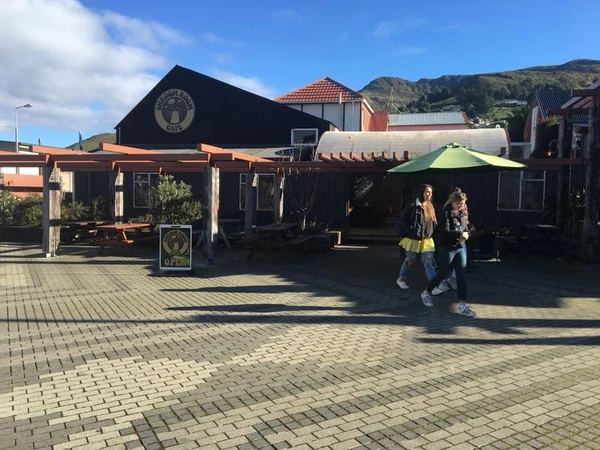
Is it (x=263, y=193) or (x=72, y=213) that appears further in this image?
(x=263, y=193)

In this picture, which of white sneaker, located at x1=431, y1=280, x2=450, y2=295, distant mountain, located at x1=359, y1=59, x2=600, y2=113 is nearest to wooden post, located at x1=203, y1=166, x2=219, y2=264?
white sneaker, located at x1=431, y1=280, x2=450, y2=295

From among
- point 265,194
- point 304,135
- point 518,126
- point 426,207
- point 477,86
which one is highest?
point 477,86

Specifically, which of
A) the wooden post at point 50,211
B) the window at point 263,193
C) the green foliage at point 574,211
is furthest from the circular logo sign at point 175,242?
the green foliage at point 574,211

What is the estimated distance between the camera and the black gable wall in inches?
797

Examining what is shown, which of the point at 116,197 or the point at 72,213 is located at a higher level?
the point at 116,197

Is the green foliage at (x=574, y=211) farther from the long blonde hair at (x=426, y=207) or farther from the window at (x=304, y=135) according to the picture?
the window at (x=304, y=135)

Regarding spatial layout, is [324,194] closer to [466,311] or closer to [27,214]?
[27,214]

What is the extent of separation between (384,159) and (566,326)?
6.46 metres

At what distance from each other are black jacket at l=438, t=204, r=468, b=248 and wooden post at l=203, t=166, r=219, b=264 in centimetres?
566

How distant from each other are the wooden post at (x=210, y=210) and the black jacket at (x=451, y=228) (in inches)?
223

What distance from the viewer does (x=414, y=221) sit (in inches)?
294

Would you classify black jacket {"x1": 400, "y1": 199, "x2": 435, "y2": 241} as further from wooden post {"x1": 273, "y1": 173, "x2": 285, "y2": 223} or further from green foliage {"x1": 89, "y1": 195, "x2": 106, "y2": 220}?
green foliage {"x1": 89, "y1": 195, "x2": 106, "y2": 220}

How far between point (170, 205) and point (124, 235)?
1.92 meters

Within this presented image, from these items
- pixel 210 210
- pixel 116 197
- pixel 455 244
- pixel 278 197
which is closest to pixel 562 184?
pixel 278 197
